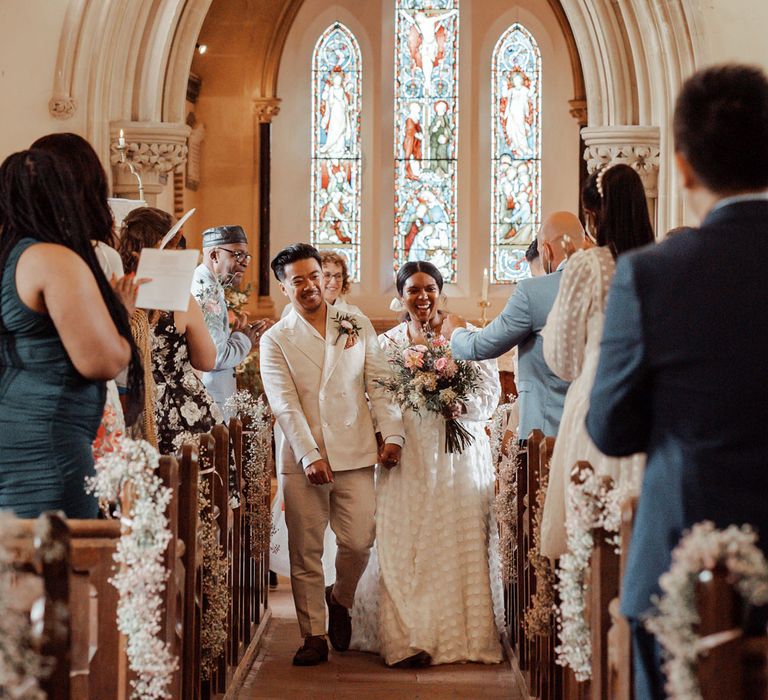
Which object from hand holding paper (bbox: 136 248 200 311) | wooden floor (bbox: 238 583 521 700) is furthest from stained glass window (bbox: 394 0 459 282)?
hand holding paper (bbox: 136 248 200 311)

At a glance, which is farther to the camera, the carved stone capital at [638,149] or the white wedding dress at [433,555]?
the carved stone capital at [638,149]

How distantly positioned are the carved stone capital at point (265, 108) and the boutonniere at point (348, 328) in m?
7.83

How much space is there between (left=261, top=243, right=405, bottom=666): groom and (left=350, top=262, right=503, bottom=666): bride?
0.12m

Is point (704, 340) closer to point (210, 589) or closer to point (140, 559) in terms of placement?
point (140, 559)

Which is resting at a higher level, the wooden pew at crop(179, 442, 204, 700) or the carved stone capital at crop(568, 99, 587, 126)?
the carved stone capital at crop(568, 99, 587, 126)

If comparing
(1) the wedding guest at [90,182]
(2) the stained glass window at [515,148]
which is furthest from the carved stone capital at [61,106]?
(2) the stained glass window at [515,148]

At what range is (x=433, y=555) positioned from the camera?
17.7ft

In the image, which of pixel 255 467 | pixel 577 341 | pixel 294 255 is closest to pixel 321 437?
pixel 255 467

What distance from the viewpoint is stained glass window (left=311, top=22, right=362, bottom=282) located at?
13383 mm

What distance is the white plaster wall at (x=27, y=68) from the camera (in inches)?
292

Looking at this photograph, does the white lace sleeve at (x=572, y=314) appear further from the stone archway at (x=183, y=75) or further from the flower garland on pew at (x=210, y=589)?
the stone archway at (x=183, y=75)

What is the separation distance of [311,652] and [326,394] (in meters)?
1.13

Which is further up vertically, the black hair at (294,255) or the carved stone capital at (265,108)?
the carved stone capital at (265,108)

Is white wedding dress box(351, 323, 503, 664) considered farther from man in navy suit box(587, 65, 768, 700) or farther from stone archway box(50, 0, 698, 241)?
stone archway box(50, 0, 698, 241)
